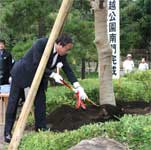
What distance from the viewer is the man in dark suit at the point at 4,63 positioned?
370 inches

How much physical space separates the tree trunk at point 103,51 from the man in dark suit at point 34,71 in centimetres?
176

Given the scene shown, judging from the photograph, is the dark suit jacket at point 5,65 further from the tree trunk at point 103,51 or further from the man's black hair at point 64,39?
the man's black hair at point 64,39

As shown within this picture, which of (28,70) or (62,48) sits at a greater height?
(62,48)

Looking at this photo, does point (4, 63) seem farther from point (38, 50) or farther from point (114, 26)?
point (114, 26)

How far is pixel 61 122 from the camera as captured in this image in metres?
7.20

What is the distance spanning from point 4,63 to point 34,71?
3357 mm

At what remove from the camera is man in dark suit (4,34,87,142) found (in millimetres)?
5906

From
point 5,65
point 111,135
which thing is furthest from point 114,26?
point 111,135

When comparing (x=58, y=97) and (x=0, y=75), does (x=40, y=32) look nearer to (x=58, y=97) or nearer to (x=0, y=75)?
(x=0, y=75)

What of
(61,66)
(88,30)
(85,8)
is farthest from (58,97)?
(85,8)

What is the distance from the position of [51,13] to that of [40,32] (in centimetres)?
101

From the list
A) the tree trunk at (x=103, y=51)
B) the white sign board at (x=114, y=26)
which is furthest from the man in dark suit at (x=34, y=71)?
the white sign board at (x=114, y=26)

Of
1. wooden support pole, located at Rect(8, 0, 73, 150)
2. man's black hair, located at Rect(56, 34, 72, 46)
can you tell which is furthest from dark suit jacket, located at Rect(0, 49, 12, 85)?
wooden support pole, located at Rect(8, 0, 73, 150)

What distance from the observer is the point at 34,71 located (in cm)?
624
